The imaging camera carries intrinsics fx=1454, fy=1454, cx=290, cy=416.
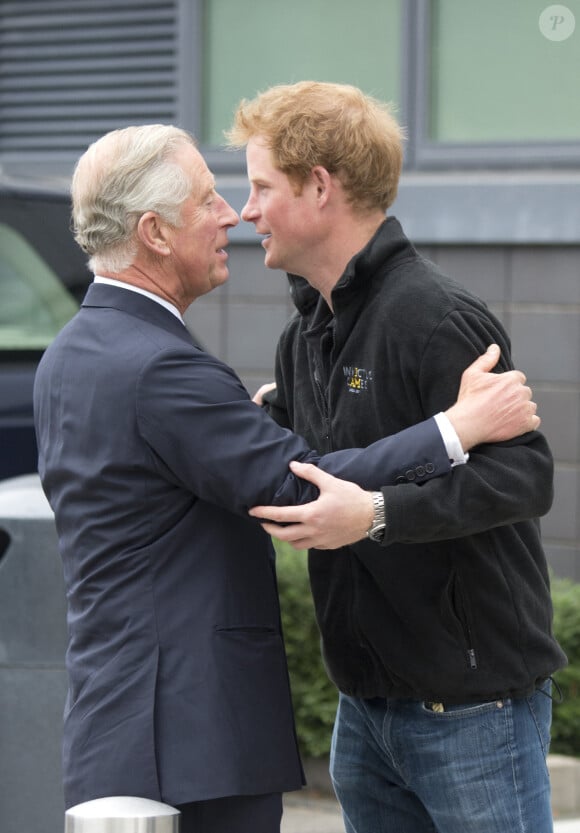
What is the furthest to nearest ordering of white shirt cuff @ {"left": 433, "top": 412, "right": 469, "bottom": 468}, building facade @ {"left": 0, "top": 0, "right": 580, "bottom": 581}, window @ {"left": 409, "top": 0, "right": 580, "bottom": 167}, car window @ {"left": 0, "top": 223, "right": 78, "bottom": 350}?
window @ {"left": 409, "top": 0, "right": 580, "bottom": 167} < building facade @ {"left": 0, "top": 0, "right": 580, "bottom": 581} < car window @ {"left": 0, "top": 223, "right": 78, "bottom": 350} < white shirt cuff @ {"left": 433, "top": 412, "right": 469, "bottom": 468}

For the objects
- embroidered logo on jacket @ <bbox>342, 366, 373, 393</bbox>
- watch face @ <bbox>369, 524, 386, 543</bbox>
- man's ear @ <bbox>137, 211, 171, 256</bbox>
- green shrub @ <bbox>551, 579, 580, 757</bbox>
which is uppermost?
man's ear @ <bbox>137, 211, 171, 256</bbox>

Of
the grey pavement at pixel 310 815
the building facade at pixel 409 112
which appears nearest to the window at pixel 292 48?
the building facade at pixel 409 112

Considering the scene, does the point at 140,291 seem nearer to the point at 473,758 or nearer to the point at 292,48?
the point at 473,758

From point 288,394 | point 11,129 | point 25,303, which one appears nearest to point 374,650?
point 288,394

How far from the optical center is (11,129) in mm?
8742

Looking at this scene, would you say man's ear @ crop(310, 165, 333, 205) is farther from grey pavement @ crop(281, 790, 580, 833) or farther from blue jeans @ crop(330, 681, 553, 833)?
grey pavement @ crop(281, 790, 580, 833)

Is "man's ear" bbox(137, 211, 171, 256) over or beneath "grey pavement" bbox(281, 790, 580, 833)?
over

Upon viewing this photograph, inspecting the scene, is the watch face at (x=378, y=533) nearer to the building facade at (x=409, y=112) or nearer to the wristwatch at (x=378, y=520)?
Answer: the wristwatch at (x=378, y=520)

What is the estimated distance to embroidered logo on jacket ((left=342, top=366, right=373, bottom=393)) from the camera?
2.59 meters

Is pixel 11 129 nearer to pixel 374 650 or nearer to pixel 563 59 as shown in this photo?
pixel 563 59

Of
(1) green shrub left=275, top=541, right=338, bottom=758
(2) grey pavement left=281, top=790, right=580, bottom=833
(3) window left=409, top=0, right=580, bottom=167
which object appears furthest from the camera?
(3) window left=409, top=0, right=580, bottom=167

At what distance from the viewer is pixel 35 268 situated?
5.48 meters

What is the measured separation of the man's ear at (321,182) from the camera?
8.63 ft

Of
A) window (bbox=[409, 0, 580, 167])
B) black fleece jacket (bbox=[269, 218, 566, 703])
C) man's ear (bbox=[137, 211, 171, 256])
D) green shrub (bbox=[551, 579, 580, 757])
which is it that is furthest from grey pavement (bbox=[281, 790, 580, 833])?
window (bbox=[409, 0, 580, 167])
